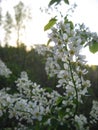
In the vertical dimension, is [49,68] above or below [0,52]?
below

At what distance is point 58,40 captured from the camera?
218cm

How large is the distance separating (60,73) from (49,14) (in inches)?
51.7

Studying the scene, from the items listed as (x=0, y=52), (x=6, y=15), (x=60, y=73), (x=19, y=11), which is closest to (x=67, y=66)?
(x=60, y=73)

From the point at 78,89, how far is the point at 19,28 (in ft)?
76.6

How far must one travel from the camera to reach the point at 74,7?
3.77 metres

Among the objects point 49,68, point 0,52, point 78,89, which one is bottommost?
point 78,89

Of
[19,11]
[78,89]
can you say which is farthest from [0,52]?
[78,89]

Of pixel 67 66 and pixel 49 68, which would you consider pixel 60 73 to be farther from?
pixel 49 68

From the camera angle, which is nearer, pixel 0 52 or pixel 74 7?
pixel 74 7

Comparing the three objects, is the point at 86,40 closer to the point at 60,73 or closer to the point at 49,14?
the point at 60,73

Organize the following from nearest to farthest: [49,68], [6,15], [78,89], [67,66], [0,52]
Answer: [67,66], [78,89], [49,68], [0,52], [6,15]

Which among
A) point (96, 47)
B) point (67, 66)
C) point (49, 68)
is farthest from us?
point (49, 68)

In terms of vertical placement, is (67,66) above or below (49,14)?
below

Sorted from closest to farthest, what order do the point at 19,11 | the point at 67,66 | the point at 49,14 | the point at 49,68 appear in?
Result: the point at 67,66, the point at 49,14, the point at 49,68, the point at 19,11
